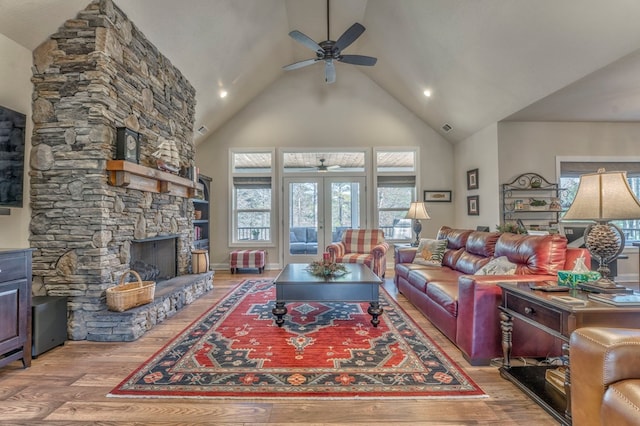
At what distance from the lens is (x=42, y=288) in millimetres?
2885

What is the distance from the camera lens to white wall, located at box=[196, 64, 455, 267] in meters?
6.61

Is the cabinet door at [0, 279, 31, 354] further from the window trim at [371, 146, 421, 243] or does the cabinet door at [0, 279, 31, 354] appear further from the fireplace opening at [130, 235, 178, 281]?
the window trim at [371, 146, 421, 243]

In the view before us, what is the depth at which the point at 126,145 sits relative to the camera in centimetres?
307

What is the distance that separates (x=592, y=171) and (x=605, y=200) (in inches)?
177

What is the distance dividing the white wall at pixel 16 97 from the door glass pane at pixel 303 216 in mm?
4329

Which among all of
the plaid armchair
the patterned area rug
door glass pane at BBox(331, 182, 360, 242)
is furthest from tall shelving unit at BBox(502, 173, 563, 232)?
the patterned area rug

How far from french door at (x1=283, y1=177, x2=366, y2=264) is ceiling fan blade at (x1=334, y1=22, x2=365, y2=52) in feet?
9.81

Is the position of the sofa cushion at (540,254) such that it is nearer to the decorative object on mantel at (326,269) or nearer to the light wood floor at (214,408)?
the light wood floor at (214,408)

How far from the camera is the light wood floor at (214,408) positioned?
5.70 ft

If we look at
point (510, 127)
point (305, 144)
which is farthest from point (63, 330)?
point (510, 127)

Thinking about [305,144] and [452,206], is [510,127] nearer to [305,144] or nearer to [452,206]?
[452,206]

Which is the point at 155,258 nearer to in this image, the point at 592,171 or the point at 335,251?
the point at 335,251

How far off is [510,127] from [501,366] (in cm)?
409

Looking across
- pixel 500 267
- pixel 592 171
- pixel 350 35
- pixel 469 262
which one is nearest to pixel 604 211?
pixel 500 267
